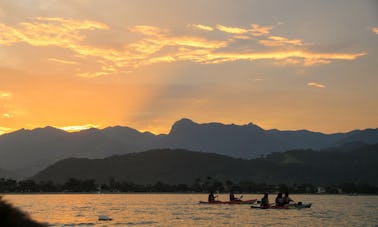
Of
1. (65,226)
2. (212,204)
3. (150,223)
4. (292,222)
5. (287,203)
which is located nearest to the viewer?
(65,226)

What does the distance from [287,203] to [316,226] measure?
89.5 ft

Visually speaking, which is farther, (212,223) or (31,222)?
(212,223)

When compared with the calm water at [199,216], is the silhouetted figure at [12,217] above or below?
above

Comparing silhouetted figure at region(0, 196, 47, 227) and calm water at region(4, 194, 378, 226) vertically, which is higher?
silhouetted figure at region(0, 196, 47, 227)

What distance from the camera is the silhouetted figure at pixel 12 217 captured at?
26.0 ft

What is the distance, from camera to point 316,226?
61219 mm

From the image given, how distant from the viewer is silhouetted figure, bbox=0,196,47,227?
7.92 m

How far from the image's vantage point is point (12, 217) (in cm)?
811

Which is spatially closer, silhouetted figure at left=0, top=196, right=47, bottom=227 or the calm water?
silhouetted figure at left=0, top=196, right=47, bottom=227

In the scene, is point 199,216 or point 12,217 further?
point 199,216

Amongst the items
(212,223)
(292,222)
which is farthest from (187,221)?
(292,222)

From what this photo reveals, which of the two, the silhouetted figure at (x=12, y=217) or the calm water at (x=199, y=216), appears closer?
the silhouetted figure at (x=12, y=217)

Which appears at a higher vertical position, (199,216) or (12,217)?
(12,217)

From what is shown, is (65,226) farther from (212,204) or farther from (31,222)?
(212,204)
